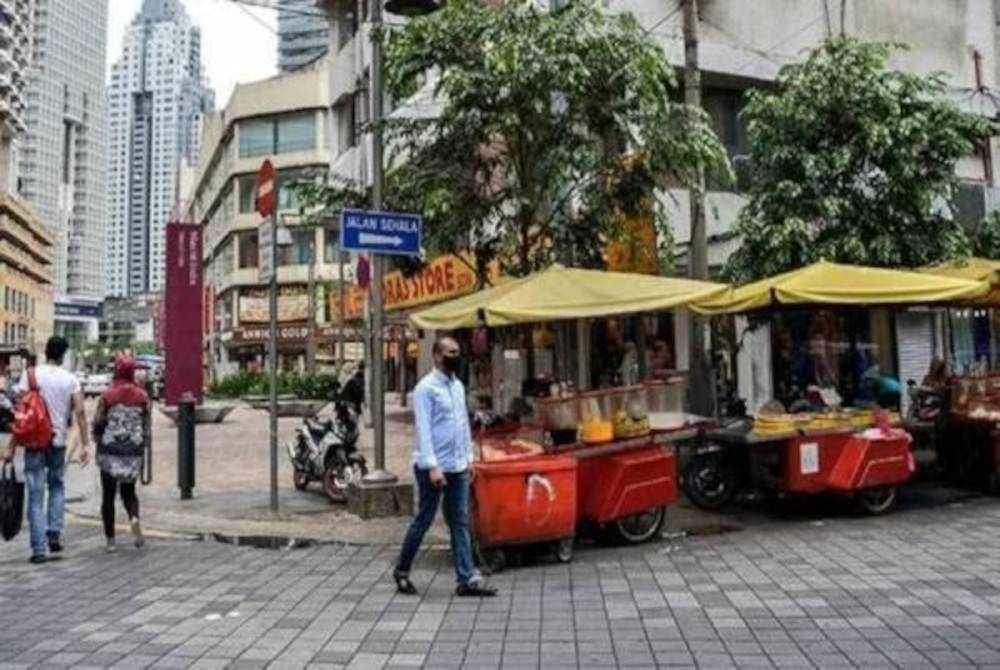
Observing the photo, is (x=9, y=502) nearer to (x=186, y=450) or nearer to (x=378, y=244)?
(x=186, y=450)

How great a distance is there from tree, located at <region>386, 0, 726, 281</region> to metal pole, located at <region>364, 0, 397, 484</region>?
39cm

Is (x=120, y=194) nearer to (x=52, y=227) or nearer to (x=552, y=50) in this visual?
(x=52, y=227)

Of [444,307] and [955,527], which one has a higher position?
[444,307]

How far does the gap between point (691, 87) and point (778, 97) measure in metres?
2.76

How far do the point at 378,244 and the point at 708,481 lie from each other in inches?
168

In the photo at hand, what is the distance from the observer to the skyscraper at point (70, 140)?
14250 centimetres

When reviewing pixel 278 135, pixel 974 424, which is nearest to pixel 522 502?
pixel 974 424

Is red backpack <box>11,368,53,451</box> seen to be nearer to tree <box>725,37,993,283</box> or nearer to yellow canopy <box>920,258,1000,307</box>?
yellow canopy <box>920,258,1000,307</box>

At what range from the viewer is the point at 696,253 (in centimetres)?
1319

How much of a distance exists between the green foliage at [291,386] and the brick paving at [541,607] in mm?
20647

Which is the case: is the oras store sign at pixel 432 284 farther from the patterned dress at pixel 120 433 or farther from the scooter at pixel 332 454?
the patterned dress at pixel 120 433

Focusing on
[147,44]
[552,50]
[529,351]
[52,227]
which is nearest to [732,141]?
[529,351]

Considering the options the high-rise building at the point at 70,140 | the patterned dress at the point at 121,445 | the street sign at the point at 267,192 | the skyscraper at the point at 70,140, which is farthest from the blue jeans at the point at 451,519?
the skyscraper at the point at 70,140

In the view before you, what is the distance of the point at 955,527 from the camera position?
9.52 m
